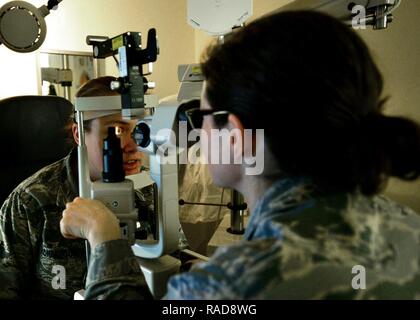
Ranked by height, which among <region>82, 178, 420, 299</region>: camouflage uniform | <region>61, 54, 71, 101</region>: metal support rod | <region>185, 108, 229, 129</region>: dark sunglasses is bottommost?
<region>82, 178, 420, 299</region>: camouflage uniform

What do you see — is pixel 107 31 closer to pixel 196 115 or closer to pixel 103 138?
pixel 103 138

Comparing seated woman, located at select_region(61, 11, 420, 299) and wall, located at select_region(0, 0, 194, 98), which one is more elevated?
wall, located at select_region(0, 0, 194, 98)

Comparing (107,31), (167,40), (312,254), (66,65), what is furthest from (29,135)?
(167,40)

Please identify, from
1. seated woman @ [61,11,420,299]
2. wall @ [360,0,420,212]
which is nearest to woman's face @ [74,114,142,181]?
seated woman @ [61,11,420,299]

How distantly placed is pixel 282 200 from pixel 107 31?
2.54 m

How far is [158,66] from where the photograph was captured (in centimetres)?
305

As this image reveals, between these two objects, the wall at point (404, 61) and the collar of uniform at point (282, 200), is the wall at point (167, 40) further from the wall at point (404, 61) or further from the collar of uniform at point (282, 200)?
the collar of uniform at point (282, 200)

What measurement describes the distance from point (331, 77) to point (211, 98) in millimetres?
193

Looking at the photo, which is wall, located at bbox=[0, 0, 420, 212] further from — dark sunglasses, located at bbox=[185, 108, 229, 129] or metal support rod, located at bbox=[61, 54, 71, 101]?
dark sunglasses, located at bbox=[185, 108, 229, 129]

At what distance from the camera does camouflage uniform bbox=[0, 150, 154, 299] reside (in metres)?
1.11

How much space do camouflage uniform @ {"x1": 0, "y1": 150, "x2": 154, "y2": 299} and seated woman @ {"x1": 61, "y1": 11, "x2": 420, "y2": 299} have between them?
74 centimetres

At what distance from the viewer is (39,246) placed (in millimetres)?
1146
